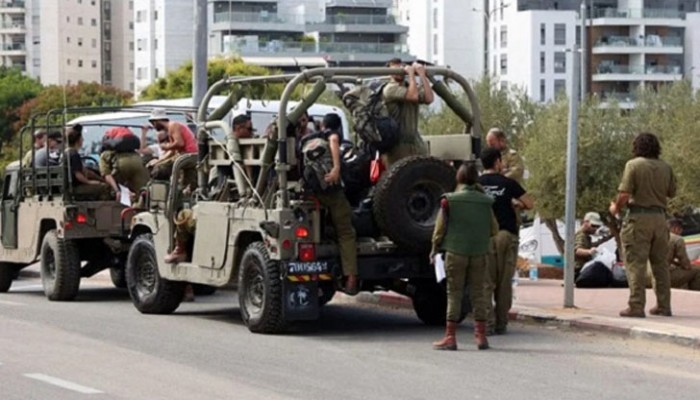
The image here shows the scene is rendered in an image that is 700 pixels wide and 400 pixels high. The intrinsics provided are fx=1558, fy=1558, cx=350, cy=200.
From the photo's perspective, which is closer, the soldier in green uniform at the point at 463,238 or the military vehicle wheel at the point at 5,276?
the soldier in green uniform at the point at 463,238

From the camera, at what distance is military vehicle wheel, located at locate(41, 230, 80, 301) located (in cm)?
2034

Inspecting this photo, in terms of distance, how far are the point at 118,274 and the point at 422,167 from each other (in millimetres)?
8254

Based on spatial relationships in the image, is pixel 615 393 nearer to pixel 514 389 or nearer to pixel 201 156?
pixel 514 389

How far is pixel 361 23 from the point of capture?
4715 inches

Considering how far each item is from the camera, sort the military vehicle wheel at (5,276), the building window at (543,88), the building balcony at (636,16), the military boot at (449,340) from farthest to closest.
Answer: the building window at (543,88), the building balcony at (636,16), the military vehicle wheel at (5,276), the military boot at (449,340)

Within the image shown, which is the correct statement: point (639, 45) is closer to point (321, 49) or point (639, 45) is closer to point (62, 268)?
point (321, 49)

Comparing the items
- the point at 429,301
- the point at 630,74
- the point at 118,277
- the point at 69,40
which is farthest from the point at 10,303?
the point at 69,40

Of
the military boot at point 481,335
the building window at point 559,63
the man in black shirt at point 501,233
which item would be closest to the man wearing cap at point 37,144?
the man in black shirt at point 501,233

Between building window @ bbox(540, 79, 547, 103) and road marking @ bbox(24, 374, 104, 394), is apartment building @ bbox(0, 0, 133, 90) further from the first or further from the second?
road marking @ bbox(24, 374, 104, 394)

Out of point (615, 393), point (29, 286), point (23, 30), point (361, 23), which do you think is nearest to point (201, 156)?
point (615, 393)

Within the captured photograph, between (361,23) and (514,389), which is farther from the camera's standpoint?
(361,23)

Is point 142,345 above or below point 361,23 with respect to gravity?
below

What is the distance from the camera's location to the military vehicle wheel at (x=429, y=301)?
16844 mm

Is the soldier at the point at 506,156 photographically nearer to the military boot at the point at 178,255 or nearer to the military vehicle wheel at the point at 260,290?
the military vehicle wheel at the point at 260,290
